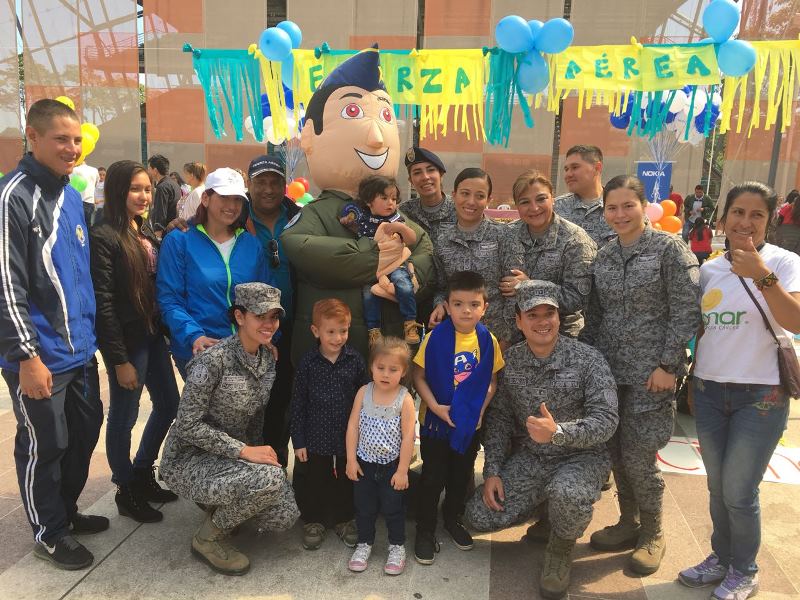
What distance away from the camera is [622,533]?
2.90 meters

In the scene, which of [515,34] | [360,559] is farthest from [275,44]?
[360,559]

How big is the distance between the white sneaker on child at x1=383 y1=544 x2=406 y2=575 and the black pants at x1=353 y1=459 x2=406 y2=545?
2 centimetres

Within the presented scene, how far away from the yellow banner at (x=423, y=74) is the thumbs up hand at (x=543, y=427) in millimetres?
4301

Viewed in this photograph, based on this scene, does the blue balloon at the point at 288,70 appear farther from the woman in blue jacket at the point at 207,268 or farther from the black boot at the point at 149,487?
the black boot at the point at 149,487

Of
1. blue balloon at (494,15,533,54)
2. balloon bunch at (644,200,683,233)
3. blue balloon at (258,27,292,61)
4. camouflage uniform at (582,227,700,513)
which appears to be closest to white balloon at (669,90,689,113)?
balloon bunch at (644,200,683,233)

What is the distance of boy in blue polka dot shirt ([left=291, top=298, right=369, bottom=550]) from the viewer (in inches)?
108

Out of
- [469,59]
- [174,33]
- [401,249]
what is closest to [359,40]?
[174,33]

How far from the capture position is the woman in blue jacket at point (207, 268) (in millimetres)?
2842

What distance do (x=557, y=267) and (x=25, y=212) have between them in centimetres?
240

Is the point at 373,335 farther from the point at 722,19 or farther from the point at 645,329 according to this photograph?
the point at 722,19

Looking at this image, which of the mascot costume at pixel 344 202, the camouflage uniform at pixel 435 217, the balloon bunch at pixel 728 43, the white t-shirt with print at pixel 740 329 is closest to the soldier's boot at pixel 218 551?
the mascot costume at pixel 344 202

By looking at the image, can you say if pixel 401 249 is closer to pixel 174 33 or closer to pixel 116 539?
pixel 116 539

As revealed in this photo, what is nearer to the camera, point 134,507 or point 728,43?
point 134,507

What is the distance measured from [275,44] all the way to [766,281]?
5153 mm
